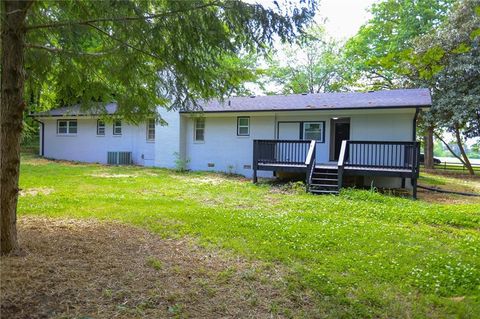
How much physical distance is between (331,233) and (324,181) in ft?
18.9

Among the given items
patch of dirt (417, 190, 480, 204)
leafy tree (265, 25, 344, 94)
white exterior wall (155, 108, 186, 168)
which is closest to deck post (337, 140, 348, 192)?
patch of dirt (417, 190, 480, 204)

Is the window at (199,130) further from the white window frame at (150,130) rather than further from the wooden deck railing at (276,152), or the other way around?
the wooden deck railing at (276,152)

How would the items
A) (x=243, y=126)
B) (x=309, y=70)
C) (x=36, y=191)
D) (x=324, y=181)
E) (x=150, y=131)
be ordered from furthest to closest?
(x=309, y=70), (x=150, y=131), (x=243, y=126), (x=324, y=181), (x=36, y=191)

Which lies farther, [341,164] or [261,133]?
[261,133]

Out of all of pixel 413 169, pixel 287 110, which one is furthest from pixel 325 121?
pixel 413 169

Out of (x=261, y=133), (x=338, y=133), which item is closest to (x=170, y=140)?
(x=261, y=133)

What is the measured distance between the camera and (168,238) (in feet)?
16.9

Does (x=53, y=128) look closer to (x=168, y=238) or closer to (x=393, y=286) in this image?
(x=168, y=238)

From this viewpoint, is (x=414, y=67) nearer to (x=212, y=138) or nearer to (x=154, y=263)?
(x=212, y=138)

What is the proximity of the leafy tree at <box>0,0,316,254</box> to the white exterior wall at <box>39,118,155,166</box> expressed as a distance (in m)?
13.0

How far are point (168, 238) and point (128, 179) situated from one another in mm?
7841

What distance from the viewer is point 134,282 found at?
3.57 meters

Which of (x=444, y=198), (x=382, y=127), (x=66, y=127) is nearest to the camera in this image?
(x=444, y=198)

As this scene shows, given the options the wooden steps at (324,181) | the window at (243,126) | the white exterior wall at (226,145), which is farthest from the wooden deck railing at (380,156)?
the window at (243,126)
